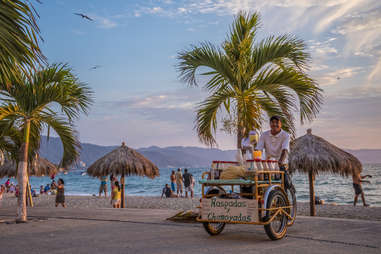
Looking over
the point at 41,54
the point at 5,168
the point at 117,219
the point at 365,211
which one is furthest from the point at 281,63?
the point at 5,168

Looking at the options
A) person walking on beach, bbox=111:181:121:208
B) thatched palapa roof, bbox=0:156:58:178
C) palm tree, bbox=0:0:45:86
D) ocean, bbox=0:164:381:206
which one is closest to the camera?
palm tree, bbox=0:0:45:86

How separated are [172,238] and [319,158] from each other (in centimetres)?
949

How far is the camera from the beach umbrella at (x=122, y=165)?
54.9 feet

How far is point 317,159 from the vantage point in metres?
13.9

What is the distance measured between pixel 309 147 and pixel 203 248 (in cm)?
1017

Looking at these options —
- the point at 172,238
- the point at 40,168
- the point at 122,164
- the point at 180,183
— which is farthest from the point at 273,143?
the point at 180,183

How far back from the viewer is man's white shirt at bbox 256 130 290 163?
621 cm

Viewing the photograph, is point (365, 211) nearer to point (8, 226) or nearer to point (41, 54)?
point (8, 226)

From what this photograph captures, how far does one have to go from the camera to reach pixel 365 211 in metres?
16.4

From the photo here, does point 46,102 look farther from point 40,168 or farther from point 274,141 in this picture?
point 40,168

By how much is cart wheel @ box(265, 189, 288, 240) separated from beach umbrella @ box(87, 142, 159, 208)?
459 inches

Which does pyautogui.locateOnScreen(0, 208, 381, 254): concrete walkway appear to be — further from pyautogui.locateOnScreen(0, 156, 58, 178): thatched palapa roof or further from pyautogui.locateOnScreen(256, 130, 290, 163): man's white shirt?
pyautogui.locateOnScreen(0, 156, 58, 178): thatched palapa roof

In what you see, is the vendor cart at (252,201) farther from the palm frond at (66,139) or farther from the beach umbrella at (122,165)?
the beach umbrella at (122,165)

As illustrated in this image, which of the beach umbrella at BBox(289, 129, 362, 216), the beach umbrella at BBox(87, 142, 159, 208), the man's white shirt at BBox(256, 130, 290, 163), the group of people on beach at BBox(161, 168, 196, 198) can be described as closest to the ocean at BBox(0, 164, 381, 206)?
the beach umbrella at BBox(289, 129, 362, 216)
